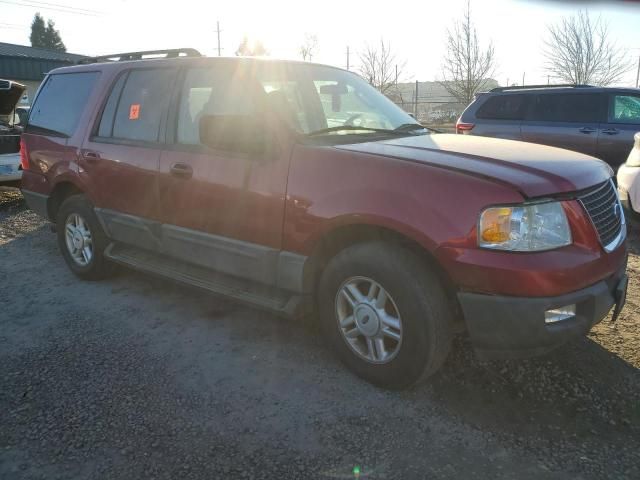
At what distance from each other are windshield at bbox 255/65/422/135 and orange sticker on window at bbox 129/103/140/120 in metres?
1.27

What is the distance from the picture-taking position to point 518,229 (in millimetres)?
2400

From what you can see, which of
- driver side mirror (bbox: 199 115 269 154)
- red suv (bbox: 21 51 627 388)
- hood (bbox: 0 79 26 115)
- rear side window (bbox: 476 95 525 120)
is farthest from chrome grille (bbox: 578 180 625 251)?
hood (bbox: 0 79 26 115)

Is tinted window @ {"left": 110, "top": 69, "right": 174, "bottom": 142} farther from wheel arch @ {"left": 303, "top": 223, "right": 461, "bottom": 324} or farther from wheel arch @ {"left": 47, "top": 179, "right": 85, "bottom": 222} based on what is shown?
wheel arch @ {"left": 303, "top": 223, "right": 461, "bottom": 324}

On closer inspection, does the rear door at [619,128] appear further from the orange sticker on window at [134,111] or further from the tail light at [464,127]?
the orange sticker on window at [134,111]

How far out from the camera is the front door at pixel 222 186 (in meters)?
3.15

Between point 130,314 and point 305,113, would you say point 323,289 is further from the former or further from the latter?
point 130,314

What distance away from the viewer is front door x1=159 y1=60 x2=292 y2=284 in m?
3.15

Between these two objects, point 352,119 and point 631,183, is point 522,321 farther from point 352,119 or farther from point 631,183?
point 631,183

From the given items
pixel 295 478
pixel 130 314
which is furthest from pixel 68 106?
pixel 295 478

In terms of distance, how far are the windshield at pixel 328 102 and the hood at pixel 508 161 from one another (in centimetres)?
36

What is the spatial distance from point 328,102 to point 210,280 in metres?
1.48

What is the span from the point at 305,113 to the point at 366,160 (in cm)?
77

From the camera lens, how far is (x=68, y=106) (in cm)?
474

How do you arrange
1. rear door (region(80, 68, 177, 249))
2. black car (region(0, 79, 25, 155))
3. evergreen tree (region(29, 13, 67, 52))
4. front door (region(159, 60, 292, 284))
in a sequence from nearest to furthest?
front door (region(159, 60, 292, 284))
rear door (region(80, 68, 177, 249))
black car (region(0, 79, 25, 155))
evergreen tree (region(29, 13, 67, 52))
